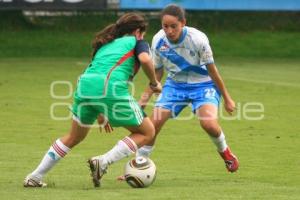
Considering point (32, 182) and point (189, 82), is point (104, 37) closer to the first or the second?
point (32, 182)

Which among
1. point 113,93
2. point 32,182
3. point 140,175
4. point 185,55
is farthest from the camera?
point 185,55

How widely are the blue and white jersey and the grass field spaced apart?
1142 mm

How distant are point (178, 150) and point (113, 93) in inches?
161

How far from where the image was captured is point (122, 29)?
10180mm

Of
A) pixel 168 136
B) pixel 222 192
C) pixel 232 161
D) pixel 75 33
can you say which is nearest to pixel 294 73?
pixel 75 33

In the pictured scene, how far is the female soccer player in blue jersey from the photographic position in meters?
11.3

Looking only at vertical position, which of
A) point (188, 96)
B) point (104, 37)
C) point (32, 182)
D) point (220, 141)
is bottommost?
point (220, 141)

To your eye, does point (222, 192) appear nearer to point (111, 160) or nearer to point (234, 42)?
point (111, 160)

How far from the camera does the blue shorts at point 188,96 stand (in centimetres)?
1162

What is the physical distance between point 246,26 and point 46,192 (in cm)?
2478

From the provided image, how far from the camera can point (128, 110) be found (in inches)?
393

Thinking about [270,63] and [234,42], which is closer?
[270,63]

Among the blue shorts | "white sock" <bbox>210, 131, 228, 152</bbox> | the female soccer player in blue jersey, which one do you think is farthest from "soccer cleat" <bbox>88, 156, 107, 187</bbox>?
"white sock" <bbox>210, 131, 228, 152</bbox>

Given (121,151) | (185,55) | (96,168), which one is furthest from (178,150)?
(96,168)
